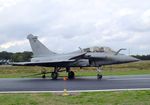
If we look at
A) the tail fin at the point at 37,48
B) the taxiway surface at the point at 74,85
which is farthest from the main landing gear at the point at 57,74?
the taxiway surface at the point at 74,85

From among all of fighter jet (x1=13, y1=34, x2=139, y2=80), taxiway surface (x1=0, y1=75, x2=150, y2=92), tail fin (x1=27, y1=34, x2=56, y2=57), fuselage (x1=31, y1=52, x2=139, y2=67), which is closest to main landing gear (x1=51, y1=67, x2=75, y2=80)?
fighter jet (x1=13, y1=34, x2=139, y2=80)

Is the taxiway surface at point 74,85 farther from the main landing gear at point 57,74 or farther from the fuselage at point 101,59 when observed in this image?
the main landing gear at point 57,74

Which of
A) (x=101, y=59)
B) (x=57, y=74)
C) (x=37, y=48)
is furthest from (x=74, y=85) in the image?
(x=37, y=48)

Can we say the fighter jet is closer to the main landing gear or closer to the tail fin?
the main landing gear

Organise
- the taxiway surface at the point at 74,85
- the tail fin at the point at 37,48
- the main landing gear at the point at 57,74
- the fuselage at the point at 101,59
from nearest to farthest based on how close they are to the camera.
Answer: the taxiway surface at the point at 74,85 < the fuselage at the point at 101,59 < the main landing gear at the point at 57,74 < the tail fin at the point at 37,48

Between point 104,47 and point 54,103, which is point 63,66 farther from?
point 54,103

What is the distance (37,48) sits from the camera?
1441 inches

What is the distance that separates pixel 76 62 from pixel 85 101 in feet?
57.2

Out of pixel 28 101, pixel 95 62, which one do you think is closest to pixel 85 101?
pixel 28 101

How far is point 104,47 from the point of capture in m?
30.3

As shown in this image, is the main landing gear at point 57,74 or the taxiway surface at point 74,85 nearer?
the taxiway surface at point 74,85

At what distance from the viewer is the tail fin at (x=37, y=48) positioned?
36250 mm

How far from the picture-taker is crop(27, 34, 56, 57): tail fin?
36250 millimetres

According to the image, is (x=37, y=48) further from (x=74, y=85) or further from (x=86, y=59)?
(x=74, y=85)
